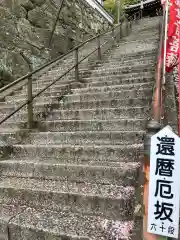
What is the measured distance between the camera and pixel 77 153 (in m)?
3.57

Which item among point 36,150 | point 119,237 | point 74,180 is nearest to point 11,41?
point 36,150

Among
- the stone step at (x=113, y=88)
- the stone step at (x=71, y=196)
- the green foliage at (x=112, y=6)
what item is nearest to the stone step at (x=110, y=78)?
the stone step at (x=113, y=88)

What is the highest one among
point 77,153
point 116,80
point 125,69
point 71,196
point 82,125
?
point 125,69

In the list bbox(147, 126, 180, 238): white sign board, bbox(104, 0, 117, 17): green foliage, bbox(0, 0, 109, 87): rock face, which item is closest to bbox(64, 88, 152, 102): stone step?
bbox(0, 0, 109, 87): rock face

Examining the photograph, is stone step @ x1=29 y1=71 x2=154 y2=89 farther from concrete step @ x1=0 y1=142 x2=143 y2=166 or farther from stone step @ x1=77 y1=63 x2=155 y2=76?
concrete step @ x1=0 y1=142 x2=143 y2=166

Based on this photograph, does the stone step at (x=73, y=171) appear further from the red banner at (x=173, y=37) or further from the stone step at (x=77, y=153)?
the red banner at (x=173, y=37)

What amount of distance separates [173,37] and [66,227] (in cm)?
456

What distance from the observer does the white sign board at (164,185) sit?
5.29 feet

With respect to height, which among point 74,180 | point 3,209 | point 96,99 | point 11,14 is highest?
point 11,14

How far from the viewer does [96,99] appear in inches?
195

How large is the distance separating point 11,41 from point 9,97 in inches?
102

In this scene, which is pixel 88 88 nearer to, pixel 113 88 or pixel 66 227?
pixel 113 88

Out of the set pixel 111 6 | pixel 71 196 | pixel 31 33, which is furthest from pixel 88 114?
pixel 111 6

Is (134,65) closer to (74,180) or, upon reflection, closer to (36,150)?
(36,150)
